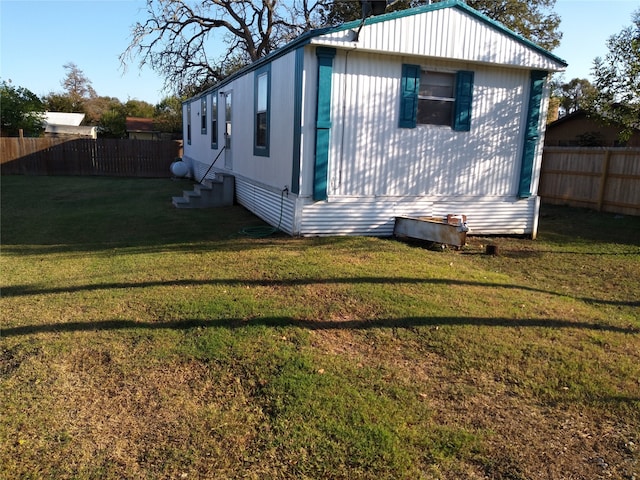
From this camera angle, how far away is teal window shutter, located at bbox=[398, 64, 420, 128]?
825 centimetres

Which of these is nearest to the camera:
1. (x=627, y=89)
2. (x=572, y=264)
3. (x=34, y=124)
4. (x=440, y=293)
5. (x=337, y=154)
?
(x=440, y=293)

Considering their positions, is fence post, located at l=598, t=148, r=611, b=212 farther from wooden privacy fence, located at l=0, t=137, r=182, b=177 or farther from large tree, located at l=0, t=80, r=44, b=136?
large tree, located at l=0, t=80, r=44, b=136

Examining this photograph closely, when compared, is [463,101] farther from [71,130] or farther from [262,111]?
[71,130]

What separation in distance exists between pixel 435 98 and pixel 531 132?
2.00 metres

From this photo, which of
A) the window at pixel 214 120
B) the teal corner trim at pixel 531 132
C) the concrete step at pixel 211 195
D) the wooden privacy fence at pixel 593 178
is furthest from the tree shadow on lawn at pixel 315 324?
the window at pixel 214 120

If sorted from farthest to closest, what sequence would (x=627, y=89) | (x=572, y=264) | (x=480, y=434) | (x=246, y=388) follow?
(x=627, y=89), (x=572, y=264), (x=246, y=388), (x=480, y=434)

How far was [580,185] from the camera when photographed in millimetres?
14609

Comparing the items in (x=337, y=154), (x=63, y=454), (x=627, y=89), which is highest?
(x=627, y=89)

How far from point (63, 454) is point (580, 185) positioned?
15.1 meters

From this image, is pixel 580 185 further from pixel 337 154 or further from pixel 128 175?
pixel 128 175

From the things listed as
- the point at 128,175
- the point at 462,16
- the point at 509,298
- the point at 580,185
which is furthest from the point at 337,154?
the point at 128,175

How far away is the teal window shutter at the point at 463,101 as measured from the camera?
338 inches

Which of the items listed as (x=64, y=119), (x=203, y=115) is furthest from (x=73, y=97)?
(x=203, y=115)

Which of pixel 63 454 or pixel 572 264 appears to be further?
pixel 572 264
